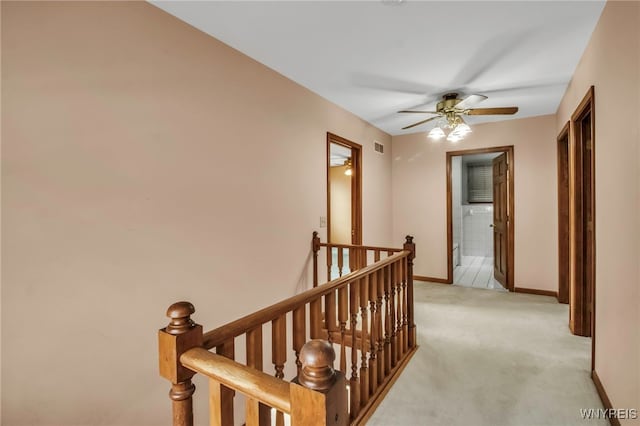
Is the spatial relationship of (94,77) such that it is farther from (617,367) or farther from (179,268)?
(617,367)

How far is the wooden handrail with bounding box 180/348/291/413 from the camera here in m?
0.68

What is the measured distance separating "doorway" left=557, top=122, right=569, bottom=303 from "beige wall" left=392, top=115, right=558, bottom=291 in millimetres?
296

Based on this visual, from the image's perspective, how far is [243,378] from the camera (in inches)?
29.8

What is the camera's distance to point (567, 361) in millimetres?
2438

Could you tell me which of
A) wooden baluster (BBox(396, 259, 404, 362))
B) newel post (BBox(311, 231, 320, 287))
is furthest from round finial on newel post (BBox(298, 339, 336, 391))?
newel post (BBox(311, 231, 320, 287))

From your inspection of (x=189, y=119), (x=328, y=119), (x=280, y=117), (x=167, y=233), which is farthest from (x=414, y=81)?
(x=167, y=233)

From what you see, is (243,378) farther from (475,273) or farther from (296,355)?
(475,273)

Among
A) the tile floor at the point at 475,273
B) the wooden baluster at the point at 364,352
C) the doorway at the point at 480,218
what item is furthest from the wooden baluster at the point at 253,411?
the tile floor at the point at 475,273

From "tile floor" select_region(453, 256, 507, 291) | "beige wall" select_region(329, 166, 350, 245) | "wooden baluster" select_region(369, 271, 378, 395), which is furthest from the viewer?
"beige wall" select_region(329, 166, 350, 245)

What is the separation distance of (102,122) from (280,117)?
1.50 metres

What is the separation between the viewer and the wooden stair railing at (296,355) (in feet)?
2.09

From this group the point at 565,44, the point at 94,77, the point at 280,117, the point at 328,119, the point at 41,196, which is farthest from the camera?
the point at 328,119

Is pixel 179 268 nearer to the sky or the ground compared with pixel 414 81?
nearer to the ground

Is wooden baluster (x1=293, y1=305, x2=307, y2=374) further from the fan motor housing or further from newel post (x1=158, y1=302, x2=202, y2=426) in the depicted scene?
the fan motor housing
